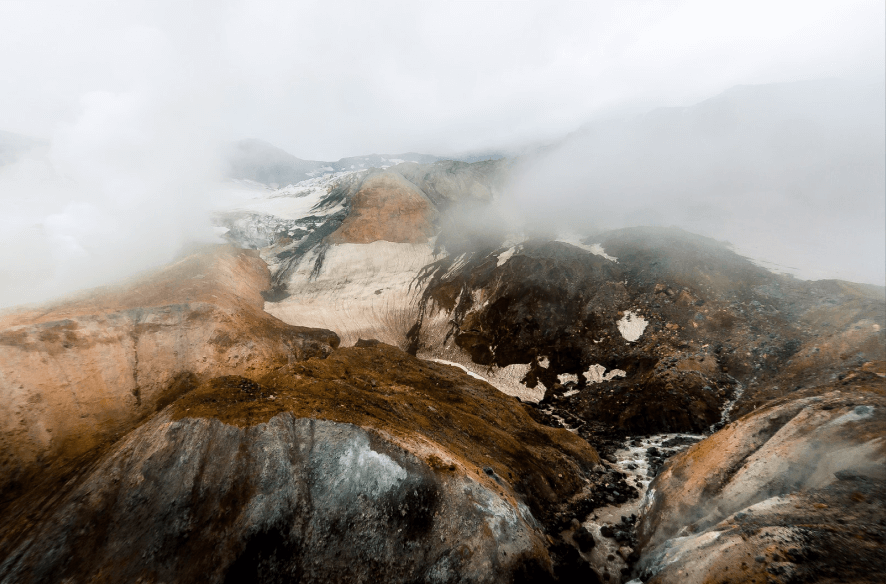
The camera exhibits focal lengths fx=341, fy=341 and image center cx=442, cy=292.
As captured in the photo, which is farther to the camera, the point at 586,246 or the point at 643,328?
the point at 586,246

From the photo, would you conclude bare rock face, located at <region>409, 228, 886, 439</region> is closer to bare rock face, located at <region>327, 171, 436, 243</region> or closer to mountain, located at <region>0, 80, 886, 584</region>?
mountain, located at <region>0, 80, 886, 584</region>

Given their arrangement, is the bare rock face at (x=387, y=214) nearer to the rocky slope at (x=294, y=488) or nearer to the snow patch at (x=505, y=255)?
the snow patch at (x=505, y=255)

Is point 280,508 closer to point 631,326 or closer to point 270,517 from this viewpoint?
point 270,517

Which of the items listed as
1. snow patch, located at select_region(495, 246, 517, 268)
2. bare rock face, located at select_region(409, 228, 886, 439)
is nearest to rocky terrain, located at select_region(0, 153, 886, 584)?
bare rock face, located at select_region(409, 228, 886, 439)

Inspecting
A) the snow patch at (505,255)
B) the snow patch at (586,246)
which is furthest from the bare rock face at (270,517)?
the snow patch at (586,246)

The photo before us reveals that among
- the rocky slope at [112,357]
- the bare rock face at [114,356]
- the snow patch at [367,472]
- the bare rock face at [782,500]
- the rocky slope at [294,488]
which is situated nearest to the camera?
the bare rock face at [782,500]

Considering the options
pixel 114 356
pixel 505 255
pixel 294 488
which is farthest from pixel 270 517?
pixel 505 255
